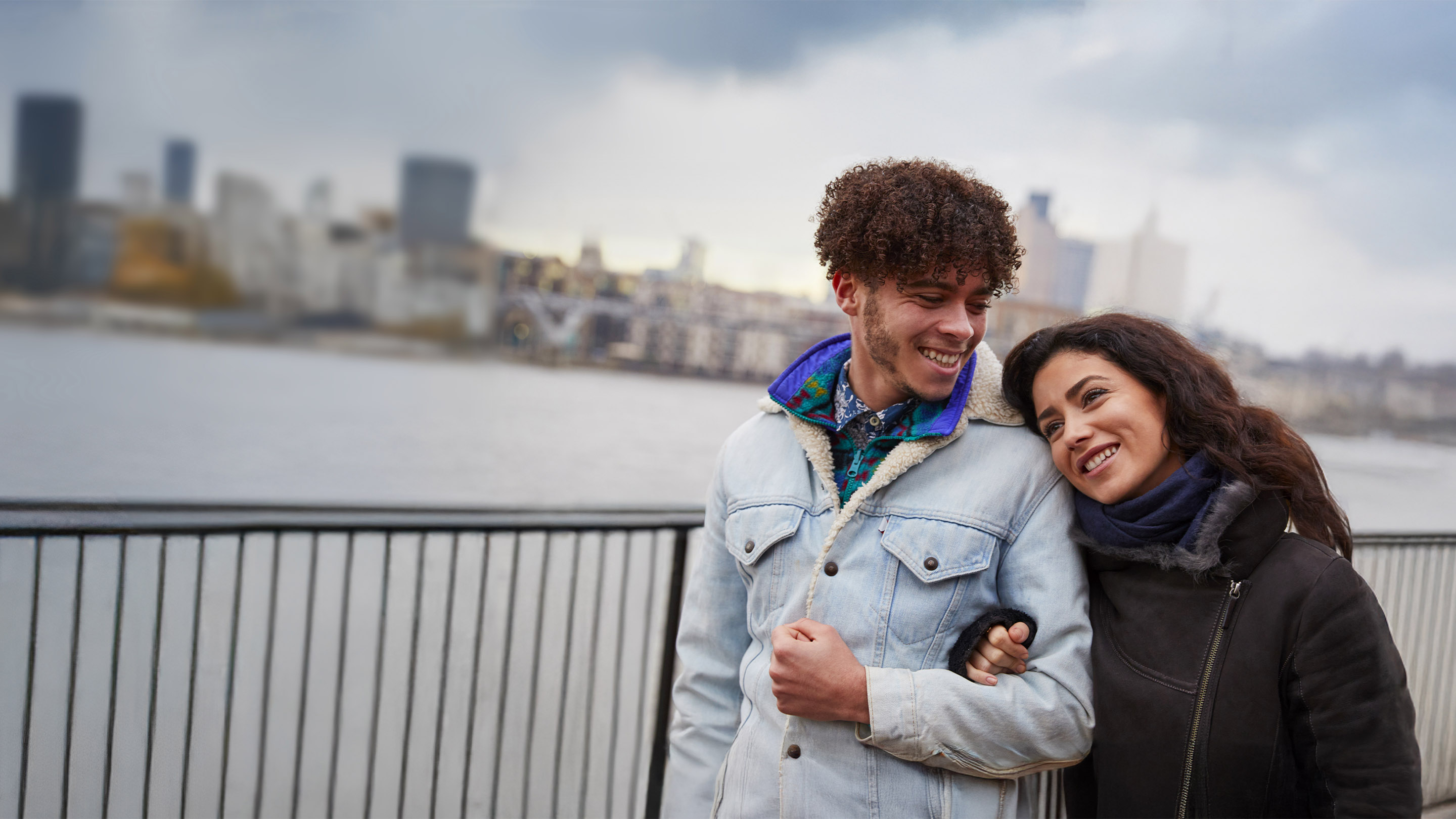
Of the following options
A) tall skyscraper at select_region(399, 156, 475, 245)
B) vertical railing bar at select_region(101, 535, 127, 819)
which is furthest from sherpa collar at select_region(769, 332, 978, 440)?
tall skyscraper at select_region(399, 156, 475, 245)

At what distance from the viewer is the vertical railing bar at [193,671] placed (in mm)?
2365

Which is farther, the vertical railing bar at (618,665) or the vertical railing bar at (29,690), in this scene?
the vertical railing bar at (618,665)

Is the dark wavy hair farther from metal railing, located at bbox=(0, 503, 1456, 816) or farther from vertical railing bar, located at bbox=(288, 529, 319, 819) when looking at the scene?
vertical railing bar, located at bbox=(288, 529, 319, 819)

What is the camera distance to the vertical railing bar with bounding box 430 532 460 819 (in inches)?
105

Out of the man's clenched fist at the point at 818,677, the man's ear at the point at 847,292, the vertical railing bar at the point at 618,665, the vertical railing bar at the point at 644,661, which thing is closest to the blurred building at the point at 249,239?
the vertical railing bar at the point at 644,661

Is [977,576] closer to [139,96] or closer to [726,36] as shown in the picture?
[726,36]

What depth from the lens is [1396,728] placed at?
1.16 m

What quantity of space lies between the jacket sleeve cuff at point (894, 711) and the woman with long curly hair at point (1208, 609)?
107 mm

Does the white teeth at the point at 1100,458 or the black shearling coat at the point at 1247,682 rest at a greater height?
the white teeth at the point at 1100,458

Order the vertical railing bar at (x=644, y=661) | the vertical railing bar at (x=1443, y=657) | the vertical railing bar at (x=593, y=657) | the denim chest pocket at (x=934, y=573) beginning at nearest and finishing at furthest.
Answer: the denim chest pocket at (x=934, y=573), the vertical railing bar at (x=593, y=657), the vertical railing bar at (x=644, y=661), the vertical railing bar at (x=1443, y=657)

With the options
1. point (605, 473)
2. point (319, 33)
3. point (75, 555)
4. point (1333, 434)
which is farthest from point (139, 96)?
point (75, 555)

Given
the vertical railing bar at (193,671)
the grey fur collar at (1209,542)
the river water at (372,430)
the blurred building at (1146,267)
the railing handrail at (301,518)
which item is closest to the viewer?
the grey fur collar at (1209,542)

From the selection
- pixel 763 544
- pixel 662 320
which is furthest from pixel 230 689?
pixel 662 320

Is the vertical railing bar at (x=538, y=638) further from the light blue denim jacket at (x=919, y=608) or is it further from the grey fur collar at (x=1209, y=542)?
the grey fur collar at (x=1209, y=542)
